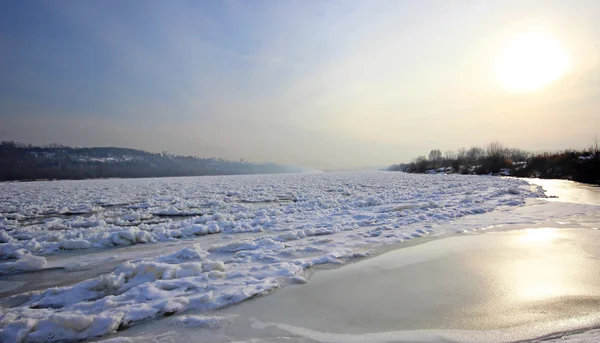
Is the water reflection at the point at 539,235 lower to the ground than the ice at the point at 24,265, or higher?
higher

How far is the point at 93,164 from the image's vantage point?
10312cm

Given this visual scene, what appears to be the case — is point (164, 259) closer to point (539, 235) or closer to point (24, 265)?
point (24, 265)

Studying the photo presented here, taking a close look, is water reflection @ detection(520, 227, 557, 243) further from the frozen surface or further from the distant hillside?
the distant hillside

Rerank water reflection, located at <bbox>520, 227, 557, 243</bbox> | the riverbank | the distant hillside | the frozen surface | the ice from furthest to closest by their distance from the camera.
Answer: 1. the distant hillside
2. water reflection, located at <bbox>520, 227, 557, 243</bbox>
3. the ice
4. the frozen surface
5. the riverbank

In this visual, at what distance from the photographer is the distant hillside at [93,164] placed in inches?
3258

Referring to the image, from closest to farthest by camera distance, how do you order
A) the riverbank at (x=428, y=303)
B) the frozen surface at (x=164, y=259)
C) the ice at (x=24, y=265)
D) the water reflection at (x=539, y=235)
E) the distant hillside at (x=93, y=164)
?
1. the riverbank at (x=428, y=303)
2. the frozen surface at (x=164, y=259)
3. the ice at (x=24, y=265)
4. the water reflection at (x=539, y=235)
5. the distant hillside at (x=93, y=164)

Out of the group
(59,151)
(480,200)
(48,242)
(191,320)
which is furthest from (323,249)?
(59,151)

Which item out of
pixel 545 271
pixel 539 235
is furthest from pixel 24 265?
pixel 539 235

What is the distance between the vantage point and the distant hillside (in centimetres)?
8275

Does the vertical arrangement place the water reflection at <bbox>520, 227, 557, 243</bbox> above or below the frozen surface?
above

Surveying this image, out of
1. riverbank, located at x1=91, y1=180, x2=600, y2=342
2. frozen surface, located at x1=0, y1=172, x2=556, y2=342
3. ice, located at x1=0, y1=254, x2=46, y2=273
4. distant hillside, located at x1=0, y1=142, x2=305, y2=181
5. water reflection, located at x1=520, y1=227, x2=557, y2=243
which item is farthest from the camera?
distant hillside, located at x1=0, y1=142, x2=305, y2=181

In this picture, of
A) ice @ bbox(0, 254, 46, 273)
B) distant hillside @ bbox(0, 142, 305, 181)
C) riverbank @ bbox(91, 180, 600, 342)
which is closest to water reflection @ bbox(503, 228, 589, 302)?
riverbank @ bbox(91, 180, 600, 342)

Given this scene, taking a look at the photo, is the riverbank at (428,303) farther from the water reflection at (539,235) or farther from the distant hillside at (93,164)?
the distant hillside at (93,164)

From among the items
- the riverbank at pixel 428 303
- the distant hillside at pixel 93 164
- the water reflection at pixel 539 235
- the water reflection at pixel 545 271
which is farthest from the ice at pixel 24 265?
the distant hillside at pixel 93 164
